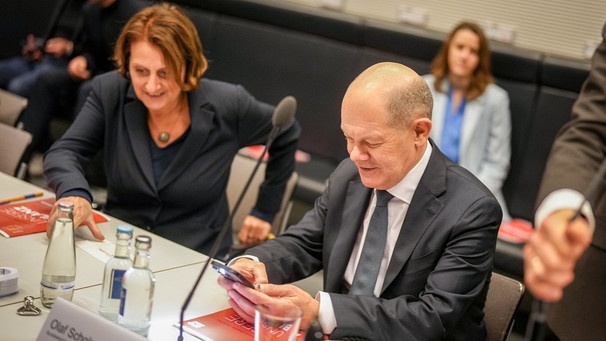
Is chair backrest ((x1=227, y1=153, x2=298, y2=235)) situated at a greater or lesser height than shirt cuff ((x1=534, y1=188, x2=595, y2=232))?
lesser

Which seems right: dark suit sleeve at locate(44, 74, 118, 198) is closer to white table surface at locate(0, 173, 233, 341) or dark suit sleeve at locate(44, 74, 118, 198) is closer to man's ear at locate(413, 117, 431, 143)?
white table surface at locate(0, 173, 233, 341)

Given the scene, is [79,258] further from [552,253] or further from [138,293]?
[552,253]

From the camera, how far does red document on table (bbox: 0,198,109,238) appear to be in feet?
8.00

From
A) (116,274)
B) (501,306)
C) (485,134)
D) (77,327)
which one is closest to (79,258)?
(116,274)

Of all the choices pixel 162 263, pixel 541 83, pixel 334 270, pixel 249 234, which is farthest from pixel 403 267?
pixel 541 83

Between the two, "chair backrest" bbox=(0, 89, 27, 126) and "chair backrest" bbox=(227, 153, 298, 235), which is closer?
"chair backrest" bbox=(227, 153, 298, 235)

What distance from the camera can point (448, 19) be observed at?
537 cm

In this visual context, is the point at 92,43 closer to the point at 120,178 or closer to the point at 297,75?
the point at 297,75

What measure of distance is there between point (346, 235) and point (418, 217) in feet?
0.78

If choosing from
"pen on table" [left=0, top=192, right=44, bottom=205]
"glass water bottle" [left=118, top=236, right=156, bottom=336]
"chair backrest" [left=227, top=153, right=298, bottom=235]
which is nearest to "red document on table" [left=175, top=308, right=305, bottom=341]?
"glass water bottle" [left=118, top=236, right=156, bottom=336]

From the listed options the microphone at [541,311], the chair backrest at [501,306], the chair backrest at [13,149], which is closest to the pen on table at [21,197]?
the chair backrest at [13,149]

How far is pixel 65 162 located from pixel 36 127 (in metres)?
2.79

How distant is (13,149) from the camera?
10.6 feet

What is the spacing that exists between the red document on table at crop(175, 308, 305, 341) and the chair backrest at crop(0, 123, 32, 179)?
1534 mm
